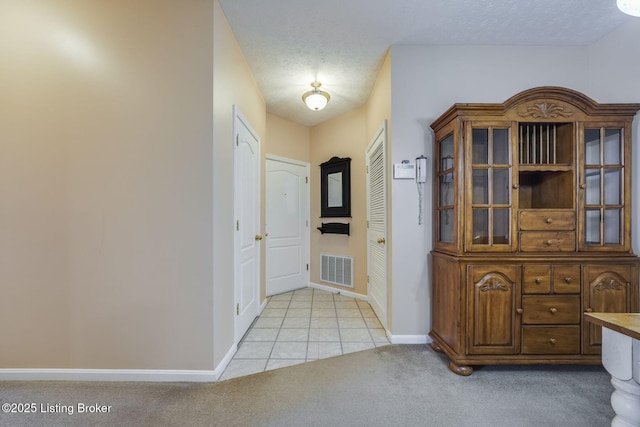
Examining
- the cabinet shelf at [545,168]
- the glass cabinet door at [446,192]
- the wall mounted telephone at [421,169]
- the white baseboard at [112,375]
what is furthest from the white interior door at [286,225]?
the cabinet shelf at [545,168]

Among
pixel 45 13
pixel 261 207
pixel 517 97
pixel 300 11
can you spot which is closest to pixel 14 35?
pixel 45 13

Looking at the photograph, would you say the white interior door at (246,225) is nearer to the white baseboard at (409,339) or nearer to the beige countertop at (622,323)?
the white baseboard at (409,339)

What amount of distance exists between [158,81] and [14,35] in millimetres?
1074

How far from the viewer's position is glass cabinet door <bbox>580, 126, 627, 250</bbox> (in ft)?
6.36

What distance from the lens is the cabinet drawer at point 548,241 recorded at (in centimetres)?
194

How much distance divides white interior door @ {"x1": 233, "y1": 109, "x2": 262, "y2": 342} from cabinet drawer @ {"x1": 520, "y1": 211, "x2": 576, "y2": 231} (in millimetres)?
2281

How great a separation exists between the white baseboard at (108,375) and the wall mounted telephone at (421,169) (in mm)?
2243

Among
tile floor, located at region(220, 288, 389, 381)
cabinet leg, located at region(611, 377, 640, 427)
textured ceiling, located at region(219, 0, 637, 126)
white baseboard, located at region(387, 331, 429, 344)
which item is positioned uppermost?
textured ceiling, located at region(219, 0, 637, 126)

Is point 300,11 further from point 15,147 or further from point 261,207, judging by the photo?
point 15,147

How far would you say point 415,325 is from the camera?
244 cm

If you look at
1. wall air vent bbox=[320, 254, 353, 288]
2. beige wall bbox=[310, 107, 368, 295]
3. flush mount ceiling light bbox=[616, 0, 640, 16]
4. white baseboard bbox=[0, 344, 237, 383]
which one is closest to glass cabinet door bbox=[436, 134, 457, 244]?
flush mount ceiling light bbox=[616, 0, 640, 16]

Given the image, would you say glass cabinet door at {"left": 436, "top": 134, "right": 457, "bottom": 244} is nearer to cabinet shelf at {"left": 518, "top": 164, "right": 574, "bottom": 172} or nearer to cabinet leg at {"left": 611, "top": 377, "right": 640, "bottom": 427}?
cabinet shelf at {"left": 518, "top": 164, "right": 574, "bottom": 172}

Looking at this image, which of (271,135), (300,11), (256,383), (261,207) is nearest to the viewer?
(256,383)

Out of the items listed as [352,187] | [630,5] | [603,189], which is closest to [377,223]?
[352,187]
